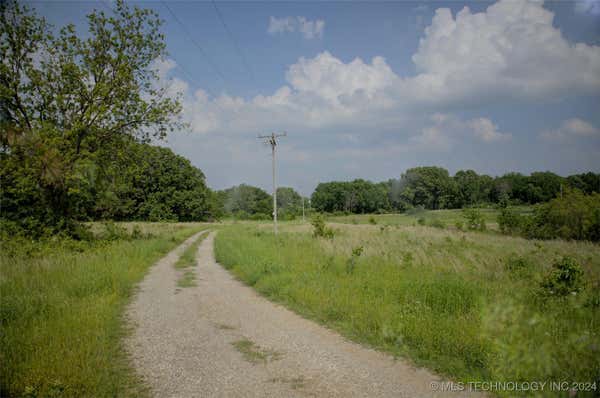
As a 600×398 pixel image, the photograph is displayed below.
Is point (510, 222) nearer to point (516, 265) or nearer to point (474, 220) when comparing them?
point (474, 220)

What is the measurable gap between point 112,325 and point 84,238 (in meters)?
14.4

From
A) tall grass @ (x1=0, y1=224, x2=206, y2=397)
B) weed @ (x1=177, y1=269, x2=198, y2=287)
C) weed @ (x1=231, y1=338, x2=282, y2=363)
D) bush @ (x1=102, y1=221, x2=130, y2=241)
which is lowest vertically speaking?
weed @ (x1=177, y1=269, x2=198, y2=287)

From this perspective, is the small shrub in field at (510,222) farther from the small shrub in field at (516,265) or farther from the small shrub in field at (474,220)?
the small shrub in field at (516,265)

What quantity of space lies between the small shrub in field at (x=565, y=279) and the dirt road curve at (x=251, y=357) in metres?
5.28

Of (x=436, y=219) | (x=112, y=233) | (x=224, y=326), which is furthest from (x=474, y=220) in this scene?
(x=224, y=326)

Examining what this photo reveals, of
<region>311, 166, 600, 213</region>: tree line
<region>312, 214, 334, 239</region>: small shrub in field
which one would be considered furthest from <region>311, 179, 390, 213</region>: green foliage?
<region>312, 214, 334, 239</region>: small shrub in field

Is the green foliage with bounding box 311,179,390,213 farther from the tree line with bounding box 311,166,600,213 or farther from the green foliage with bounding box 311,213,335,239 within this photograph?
the green foliage with bounding box 311,213,335,239

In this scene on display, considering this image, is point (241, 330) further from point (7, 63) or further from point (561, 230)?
point (561, 230)

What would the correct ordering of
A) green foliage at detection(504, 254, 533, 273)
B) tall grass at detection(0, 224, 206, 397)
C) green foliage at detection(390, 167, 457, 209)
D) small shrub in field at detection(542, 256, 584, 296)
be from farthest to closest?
green foliage at detection(390, 167, 457, 209) < green foliage at detection(504, 254, 533, 273) < small shrub in field at detection(542, 256, 584, 296) < tall grass at detection(0, 224, 206, 397)

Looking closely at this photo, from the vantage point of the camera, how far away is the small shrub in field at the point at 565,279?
24.7 feet

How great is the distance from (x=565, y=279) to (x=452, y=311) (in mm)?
3248

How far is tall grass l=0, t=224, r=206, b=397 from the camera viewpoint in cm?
418

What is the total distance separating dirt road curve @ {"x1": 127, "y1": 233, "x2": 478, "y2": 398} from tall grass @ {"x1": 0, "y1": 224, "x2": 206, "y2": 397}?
0.46 m

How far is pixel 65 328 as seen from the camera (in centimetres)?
589
